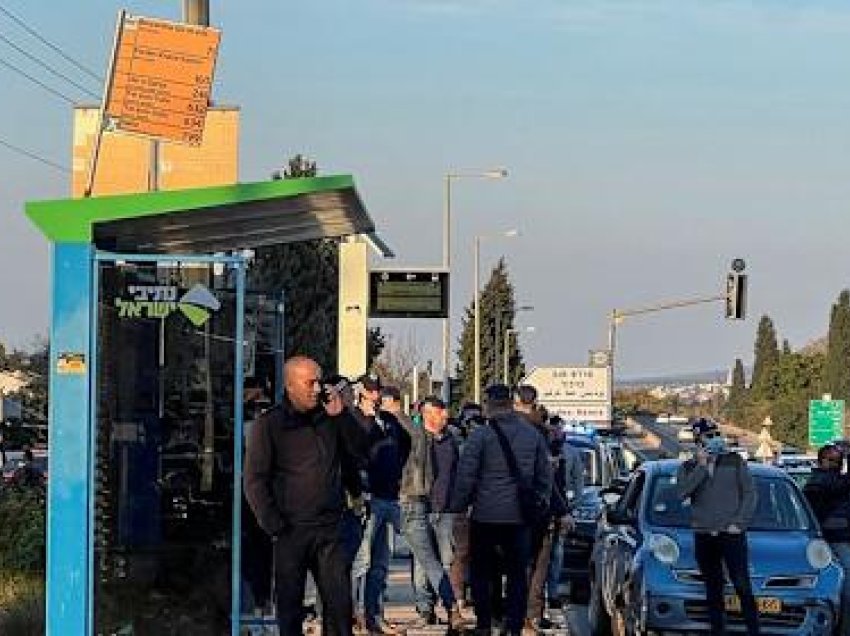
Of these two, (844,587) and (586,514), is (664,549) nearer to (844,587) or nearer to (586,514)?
(844,587)

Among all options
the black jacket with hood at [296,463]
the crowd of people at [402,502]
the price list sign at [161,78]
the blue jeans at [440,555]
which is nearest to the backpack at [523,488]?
the crowd of people at [402,502]

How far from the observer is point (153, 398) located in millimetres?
12000

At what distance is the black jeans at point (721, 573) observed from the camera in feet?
49.1

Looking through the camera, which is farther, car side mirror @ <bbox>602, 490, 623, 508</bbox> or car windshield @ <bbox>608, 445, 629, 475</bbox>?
car windshield @ <bbox>608, 445, 629, 475</bbox>

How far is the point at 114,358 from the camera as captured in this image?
1152 centimetres

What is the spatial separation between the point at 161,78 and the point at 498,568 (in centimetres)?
476

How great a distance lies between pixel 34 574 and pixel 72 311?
181 inches

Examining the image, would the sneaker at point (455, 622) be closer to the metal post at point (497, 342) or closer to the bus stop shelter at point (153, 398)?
the bus stop shelter at point (153, 398)

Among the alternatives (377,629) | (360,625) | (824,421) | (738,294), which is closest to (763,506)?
(377,629)

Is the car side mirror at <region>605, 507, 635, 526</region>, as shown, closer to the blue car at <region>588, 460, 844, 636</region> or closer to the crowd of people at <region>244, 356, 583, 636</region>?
the blue car at <region>588, 460, 844, 636</region>

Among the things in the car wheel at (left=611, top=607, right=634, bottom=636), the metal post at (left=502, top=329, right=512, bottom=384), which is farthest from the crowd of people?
the metal post at (left=502, top=329, right=512, bottom=384)

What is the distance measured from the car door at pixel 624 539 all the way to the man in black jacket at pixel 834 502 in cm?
167

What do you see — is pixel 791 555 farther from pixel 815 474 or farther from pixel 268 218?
pixel 268 218

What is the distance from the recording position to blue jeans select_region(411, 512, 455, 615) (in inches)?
657
